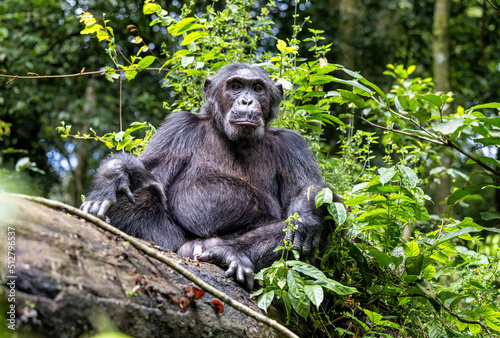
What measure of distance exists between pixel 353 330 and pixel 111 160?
9.04ft

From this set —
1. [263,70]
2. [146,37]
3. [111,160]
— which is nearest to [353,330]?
[111,160]

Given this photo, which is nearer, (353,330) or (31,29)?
(353,330)

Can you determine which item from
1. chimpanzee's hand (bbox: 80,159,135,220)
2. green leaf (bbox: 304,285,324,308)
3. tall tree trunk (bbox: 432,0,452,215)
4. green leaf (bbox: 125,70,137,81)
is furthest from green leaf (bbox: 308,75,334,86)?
tall tree trunk (bbox: 432,0,452,215)

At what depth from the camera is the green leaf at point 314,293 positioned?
139 inches

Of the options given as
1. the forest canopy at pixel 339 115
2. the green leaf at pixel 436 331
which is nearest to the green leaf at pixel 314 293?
the forest canopy at pixel 339 115

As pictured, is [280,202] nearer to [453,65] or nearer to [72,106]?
[72,106]

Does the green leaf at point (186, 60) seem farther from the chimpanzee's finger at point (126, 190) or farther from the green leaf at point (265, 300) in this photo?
the green leaf at point (265, 300)

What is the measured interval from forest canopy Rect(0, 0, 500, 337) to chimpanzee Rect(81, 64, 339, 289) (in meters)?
0.31

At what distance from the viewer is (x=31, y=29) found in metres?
12.8

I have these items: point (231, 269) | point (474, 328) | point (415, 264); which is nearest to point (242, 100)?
point (231, 269)

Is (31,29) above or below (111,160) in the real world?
above

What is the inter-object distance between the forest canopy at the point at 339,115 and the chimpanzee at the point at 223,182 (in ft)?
1.01

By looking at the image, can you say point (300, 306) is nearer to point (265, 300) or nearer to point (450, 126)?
point (265, 300)

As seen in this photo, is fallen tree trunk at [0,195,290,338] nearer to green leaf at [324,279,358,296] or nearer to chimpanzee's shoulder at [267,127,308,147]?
green leaf at [324,279,358,296]
